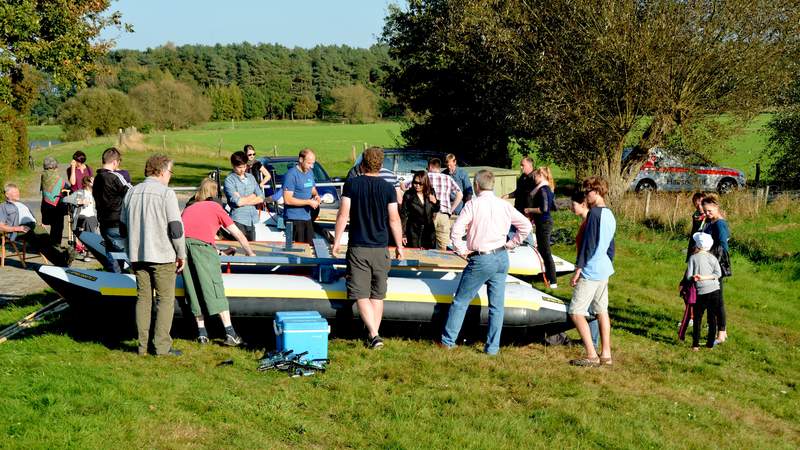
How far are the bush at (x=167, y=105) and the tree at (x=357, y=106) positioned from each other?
58.0 ft

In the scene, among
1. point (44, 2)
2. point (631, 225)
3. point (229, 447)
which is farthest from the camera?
point (44, 2)

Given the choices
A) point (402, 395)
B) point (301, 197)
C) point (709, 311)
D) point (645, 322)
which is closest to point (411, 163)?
point (301, 197)

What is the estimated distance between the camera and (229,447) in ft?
18.3

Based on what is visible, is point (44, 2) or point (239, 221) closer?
point (239, 221)

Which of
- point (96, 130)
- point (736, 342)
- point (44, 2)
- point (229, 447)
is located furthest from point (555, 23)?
point (96, 130)

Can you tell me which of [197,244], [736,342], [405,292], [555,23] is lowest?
[736,342]

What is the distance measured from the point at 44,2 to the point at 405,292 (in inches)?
684

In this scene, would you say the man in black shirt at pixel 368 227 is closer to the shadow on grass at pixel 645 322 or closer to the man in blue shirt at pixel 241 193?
the man in blue shirt at pixel 241 193

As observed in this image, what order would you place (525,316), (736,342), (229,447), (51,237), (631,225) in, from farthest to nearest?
→ (631,225) < (51,237) < (736,342) < (525,316) < (229,447)

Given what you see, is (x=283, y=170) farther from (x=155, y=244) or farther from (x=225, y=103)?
(x=225, y=103)

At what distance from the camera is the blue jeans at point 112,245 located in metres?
9.04

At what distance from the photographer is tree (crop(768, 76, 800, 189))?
73.2 ft

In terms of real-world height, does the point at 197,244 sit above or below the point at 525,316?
above

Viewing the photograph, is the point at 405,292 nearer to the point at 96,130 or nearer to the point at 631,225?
the point at 631,225
